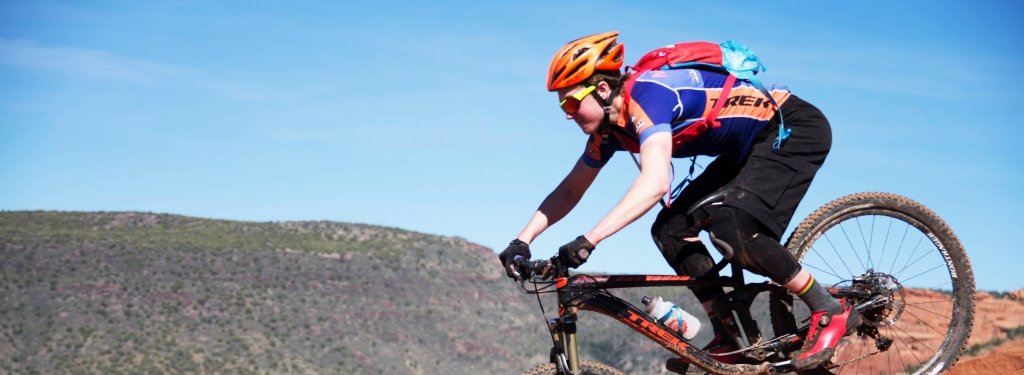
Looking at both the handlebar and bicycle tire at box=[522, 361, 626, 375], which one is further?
bicycle tire at box=[522, 361, 626, 375]

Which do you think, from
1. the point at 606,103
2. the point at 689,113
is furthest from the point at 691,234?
the point at 606,103

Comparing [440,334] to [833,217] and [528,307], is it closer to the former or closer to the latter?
[528,307]

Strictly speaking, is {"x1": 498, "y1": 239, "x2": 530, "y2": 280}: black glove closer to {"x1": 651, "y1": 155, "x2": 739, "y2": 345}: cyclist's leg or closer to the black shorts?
{"x1": 651, "y1": 155, "x2": 739, "y2": 345}: cyclist's leg

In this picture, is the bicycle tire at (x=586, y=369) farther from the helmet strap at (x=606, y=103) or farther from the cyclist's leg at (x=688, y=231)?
the helmet strap at (x=606, y=103)

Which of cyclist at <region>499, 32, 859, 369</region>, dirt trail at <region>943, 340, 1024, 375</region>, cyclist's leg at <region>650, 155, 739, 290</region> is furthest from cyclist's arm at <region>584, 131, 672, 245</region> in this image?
dirt trail at <region>943, 340, 1024, 375</region>

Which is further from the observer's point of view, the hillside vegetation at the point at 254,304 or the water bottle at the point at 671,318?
the hillside vegetation at the point at 254,304

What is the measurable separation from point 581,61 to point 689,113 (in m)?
0.74

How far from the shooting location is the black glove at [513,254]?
252 inches

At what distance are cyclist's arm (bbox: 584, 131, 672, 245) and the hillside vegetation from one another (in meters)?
53.9

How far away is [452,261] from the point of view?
318 feet

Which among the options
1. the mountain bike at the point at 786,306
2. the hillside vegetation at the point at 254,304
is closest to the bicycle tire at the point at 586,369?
the mountain bike at the point at 786,306

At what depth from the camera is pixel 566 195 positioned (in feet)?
23.8

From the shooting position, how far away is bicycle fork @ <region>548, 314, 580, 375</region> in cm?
645

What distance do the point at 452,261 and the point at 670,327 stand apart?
90544mm
